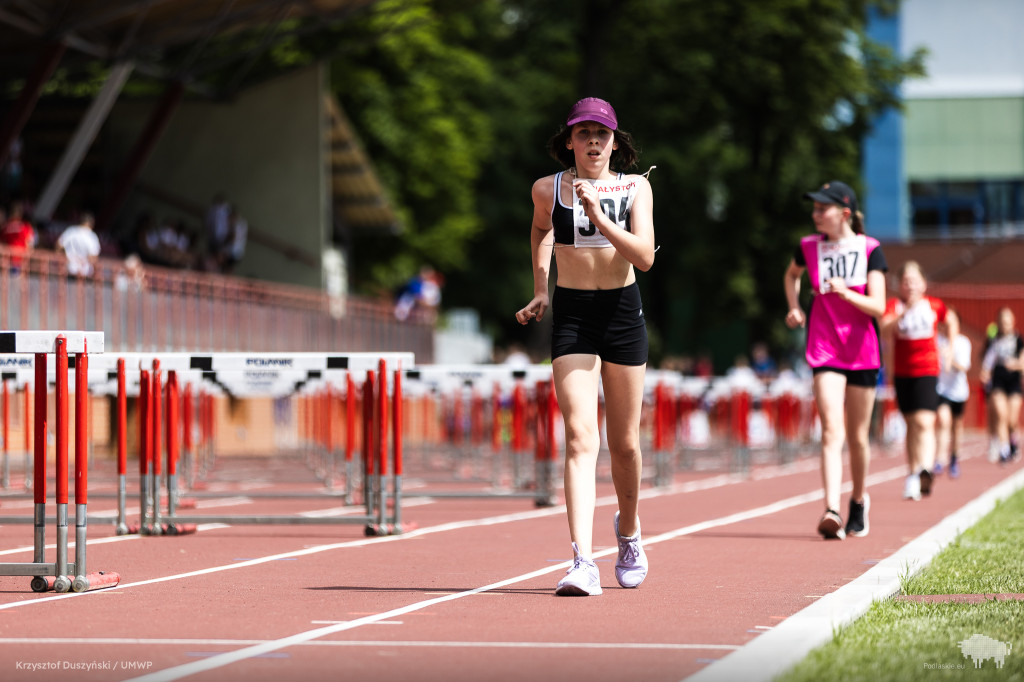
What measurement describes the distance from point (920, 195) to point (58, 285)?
48.2 meters

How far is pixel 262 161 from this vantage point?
41.8 meters

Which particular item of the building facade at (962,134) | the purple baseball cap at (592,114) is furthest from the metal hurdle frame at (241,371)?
the building facade at (962,134)

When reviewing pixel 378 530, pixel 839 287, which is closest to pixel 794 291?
pixel 839 287

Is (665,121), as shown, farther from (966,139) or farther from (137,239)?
(137,239)

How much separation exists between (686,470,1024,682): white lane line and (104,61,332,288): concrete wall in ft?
105

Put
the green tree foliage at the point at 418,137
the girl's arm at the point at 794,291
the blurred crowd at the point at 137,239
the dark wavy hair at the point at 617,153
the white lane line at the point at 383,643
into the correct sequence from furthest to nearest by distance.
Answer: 1. the green tree foliage at the point at 418,137
2. the blurred crowd at the point at 137,239
3. the girl's arm at the point at 794,291
4. the dark wavy hair at the point at 617,153
5. the white lane line at the point at 383,643

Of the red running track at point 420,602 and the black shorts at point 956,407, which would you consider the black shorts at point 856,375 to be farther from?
the black shorts at point 956,407

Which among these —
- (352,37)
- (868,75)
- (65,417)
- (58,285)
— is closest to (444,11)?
(352,37)

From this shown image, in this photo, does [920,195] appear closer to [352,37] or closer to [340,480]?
[352,37]

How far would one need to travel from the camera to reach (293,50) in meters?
47.0

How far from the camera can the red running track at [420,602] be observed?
581 cm

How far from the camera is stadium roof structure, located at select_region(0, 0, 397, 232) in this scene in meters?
30.8

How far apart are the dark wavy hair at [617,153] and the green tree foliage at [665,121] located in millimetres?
34198

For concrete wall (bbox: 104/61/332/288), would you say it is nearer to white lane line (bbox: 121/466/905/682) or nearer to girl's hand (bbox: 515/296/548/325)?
white lane line (bbox: 121/466/905/682)
